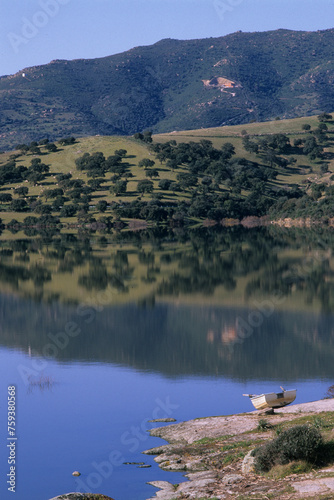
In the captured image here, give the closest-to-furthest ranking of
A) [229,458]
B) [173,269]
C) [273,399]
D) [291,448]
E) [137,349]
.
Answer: [291,448]
[229,458]
[273,399]
[137,349]
[173,269]

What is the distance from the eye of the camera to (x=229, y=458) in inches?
916

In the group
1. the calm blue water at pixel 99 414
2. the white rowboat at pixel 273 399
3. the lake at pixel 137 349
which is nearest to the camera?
the calm blue water at pixel 99 414

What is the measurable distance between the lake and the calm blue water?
8 cm

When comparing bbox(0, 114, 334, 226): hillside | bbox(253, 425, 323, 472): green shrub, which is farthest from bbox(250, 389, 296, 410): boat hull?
bbox(0, 114, 334, 226): hillside

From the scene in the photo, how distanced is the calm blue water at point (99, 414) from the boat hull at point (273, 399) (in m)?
2.64

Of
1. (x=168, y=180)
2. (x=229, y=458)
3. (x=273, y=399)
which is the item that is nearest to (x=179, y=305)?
(x=273, y=399)

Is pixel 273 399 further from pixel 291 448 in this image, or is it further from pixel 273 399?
pixel 291 448

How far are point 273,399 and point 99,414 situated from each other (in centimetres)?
764

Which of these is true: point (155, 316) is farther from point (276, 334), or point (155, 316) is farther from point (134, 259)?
point (134, 259)

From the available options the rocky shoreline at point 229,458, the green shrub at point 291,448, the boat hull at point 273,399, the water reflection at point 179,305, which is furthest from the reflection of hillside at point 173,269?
the green shrub at point 291,448

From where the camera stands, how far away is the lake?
26156 millimetres

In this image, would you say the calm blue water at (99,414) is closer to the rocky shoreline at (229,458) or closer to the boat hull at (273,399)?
the rocky shoreline at (229,458)

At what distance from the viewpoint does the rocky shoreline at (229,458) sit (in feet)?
65.3

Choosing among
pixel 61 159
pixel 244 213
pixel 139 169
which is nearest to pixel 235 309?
pixel 244 213
